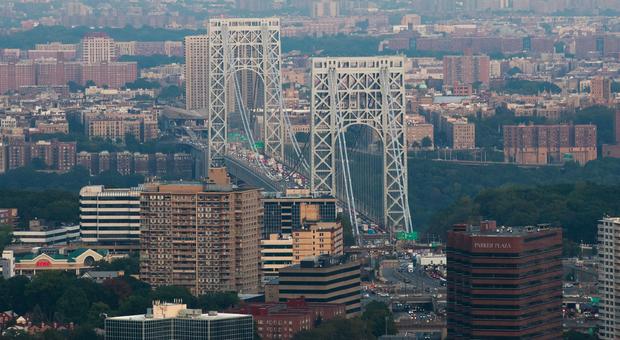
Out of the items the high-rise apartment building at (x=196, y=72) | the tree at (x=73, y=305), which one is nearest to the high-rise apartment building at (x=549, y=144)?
the high-rise apartment building at (x=196, y=72)

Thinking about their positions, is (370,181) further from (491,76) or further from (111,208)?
(491,76)

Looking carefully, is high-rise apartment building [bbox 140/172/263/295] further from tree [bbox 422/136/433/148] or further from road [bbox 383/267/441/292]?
tree [bbox 422/136/433/148]

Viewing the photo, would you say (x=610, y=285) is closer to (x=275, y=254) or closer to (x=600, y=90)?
(x=275, y=254)

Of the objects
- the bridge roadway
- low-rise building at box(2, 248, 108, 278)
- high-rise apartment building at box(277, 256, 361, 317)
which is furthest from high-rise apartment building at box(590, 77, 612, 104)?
high-rise apartment building at box(277, 256, 361, 317)

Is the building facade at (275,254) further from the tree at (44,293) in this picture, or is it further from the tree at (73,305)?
the tree at (73,305)

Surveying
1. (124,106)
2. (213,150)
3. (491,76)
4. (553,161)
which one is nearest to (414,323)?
(213,150)
